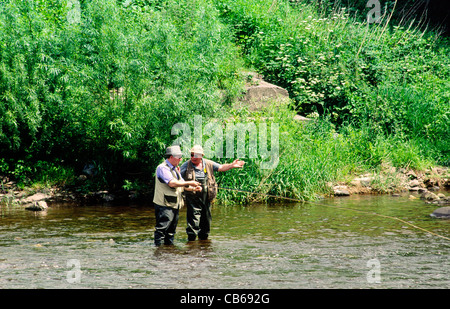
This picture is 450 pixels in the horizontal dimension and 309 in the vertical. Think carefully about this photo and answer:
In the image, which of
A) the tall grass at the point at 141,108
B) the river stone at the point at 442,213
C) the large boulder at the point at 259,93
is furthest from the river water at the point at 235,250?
the large boulder at the point at 259,93

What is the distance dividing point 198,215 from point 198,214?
18mm

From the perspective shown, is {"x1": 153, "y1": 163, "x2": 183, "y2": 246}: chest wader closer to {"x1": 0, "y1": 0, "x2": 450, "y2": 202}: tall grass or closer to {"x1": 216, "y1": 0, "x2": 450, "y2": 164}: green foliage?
{"x1": 0, "y1": 0, "x2": 450, "y2": 202}: tall grass

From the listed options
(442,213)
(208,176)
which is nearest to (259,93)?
(442,213)

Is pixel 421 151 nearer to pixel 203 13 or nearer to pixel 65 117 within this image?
pixel 203 13

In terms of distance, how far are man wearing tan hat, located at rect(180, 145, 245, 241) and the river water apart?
341 millimetres

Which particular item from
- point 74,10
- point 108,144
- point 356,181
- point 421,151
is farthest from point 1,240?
point 421,151

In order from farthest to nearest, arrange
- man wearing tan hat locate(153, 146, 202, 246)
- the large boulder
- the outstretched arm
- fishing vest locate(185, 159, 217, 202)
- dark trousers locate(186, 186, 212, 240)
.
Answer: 1. the large boulder
2. dark trousers locate(186, 186, 212, 240)
3. fishing vest locate(185, 159, 217, 202)
4. the outstretched arm
5. man wearing tan hat locate(153, 146, 202, 246)

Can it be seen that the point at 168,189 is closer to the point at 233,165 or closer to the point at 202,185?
the point at 202,185

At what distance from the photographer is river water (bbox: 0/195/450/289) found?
22.6 feet

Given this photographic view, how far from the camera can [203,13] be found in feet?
46.5

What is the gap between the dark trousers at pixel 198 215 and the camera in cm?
894

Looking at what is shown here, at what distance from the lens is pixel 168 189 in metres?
8.50

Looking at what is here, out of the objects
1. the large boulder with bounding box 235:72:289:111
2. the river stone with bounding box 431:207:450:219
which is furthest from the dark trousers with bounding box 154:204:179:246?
the large boulder with bounding box 235:72:289:111
